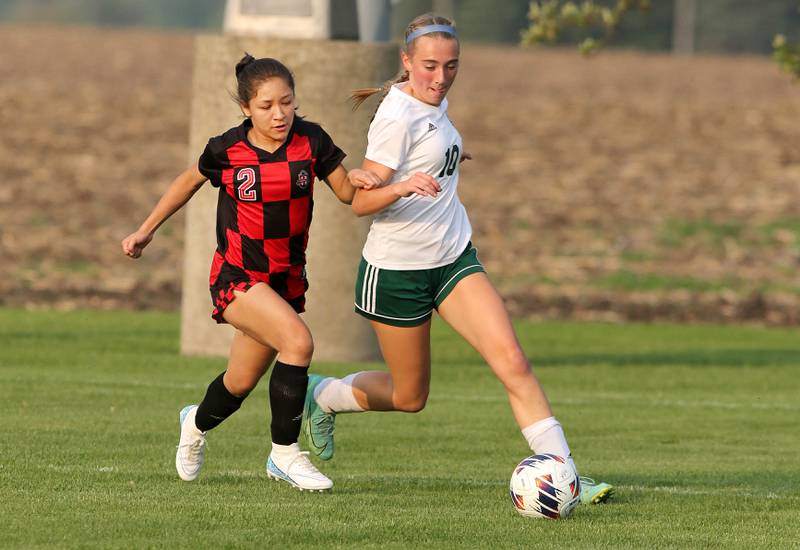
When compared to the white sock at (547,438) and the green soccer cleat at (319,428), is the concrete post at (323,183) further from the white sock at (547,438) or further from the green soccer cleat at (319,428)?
the white sock at (547,438)

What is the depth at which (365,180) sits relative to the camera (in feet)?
26.3

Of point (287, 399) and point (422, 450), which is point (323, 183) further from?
point (287, 399)

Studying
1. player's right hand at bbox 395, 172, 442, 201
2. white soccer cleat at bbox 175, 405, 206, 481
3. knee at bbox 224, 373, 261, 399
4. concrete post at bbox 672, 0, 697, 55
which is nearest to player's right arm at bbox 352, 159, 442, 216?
player's right hand at bbox 395, 172, 442, 201

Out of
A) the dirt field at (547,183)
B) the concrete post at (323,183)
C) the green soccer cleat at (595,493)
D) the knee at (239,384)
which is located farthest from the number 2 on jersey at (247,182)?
the dirt field at (547,183)

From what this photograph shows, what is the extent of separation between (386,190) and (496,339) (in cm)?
84

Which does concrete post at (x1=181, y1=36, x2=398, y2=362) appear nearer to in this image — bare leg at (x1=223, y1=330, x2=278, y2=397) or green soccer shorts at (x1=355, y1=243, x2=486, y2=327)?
bare leg at (x1=223, y1=330, x2=278, y2=397)

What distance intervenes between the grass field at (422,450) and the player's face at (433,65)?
190 cm

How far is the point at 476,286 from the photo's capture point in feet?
27.1

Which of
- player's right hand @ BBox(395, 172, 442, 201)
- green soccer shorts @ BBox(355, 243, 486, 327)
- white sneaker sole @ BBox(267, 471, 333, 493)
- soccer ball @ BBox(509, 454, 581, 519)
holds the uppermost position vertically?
player's right hand @ BBox(395, 172, 442, 201)

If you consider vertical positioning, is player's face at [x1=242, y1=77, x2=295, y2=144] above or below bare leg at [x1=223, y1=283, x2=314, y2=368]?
above

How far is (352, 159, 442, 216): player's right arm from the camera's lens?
25.5 feet

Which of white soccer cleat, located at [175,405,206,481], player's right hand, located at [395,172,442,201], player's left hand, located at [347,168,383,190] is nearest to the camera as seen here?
player's right hand, located at [395,172,442,201]

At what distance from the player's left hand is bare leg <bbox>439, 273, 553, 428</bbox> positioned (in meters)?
0.64

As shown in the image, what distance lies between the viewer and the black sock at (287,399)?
834 centimetres
